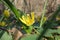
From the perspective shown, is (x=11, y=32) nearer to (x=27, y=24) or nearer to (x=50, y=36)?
(x=27, y=24)

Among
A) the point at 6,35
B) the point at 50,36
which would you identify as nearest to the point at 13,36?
the point at 6,35

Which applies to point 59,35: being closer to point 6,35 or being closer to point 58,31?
point 58,31

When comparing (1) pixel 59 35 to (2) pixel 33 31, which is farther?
(2) pixel 33 31

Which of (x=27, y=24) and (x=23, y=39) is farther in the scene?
(x=27, y=24)

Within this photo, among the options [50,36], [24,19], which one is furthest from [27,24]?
[50,36]

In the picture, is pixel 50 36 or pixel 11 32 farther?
pixel 11 32

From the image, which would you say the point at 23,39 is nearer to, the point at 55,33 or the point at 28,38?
the point at 28,38

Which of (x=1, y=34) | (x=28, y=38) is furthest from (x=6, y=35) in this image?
(x=28, y=38)
